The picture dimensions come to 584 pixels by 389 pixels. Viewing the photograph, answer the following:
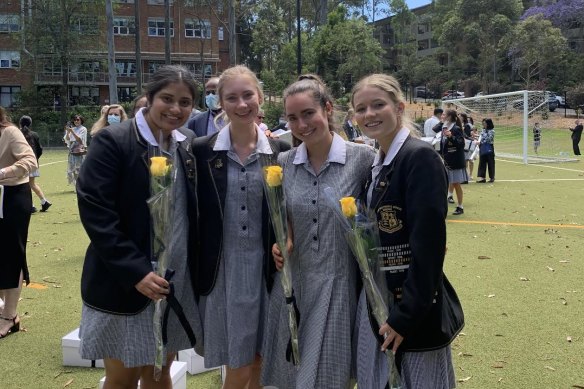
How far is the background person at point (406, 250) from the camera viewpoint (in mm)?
2215

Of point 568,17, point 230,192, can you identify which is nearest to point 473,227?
point 230,192

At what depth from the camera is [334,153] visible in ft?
8.90

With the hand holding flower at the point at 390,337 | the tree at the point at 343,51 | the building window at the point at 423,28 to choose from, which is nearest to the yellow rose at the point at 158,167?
the hand holding flower at the point at 390,337

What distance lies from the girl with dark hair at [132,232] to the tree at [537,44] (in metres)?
43.0

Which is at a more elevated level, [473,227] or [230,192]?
[230,192]

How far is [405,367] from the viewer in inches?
92.9

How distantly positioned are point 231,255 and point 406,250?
0.91m

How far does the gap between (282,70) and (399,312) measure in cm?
4056

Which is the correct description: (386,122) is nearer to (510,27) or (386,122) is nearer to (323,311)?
(323,311)

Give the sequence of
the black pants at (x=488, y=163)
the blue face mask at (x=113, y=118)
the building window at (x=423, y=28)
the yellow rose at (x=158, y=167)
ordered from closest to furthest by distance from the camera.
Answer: the yellow rose at (x=158, y=167), the blue face mask at (x=113, y=118), the black pants at (x=488, y=163), the building window at (x=423, y=28)

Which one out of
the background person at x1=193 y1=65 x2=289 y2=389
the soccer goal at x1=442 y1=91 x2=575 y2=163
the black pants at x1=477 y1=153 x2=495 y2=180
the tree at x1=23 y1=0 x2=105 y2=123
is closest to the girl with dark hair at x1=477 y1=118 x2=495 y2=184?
the black pants at x1=477 y1=153 x2=495 y2=180

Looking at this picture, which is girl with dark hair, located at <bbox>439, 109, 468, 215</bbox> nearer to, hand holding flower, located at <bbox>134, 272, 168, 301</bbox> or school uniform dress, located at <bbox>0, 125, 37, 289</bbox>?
school uniform dress, located at <bbox>0, 125, 37, 289</bbox>

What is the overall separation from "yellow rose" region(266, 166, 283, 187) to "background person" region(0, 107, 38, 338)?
269cm

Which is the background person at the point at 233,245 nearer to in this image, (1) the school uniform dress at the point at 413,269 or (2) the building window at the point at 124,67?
(1) the school uniform dress at the point at 413,269
